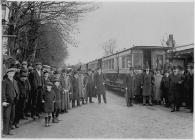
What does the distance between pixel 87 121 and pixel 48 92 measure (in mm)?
1456

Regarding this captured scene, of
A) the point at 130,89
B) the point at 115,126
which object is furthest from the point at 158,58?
the point at 115,126

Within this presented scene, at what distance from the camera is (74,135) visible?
19.0 feet

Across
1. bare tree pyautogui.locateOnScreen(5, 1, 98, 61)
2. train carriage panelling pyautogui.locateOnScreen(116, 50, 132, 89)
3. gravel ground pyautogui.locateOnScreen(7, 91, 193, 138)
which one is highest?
bare tree pyautogui.locateOnScreen(5, 1, 98, 61)

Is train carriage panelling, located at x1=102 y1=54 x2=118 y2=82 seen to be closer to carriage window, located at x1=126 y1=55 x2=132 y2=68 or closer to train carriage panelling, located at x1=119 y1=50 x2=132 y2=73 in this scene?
train carriage panelling, located at x1=119 y1=50 x2=132 y2=73

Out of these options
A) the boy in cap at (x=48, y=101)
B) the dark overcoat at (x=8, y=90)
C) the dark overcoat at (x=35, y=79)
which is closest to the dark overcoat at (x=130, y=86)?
the dark overcoat at (x=35, y=79)

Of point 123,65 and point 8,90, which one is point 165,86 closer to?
point 123,65

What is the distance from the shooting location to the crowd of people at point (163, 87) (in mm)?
8992

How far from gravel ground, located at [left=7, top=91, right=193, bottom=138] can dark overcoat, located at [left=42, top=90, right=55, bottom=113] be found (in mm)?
457

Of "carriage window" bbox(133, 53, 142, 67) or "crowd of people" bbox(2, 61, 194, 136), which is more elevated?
"carriage window" bbox(133, 53, 142, 67)

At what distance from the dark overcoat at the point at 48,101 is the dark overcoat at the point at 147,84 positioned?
474 centimetres

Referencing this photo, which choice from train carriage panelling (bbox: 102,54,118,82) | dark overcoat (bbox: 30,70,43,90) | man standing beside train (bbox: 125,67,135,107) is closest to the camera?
dark overcoat (bbox: 30,70,43,90)

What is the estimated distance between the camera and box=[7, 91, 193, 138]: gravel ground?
5.88 meters

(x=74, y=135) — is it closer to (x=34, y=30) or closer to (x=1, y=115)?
(x=1, y=115)

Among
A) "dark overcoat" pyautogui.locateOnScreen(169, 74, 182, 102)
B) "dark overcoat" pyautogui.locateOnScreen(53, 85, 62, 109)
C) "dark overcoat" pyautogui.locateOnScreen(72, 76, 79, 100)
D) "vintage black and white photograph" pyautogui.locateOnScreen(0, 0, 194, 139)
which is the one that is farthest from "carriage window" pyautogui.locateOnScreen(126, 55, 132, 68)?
"dark overcoat" pyautogui.locateOnScreen(53, 85, 62, 109)
